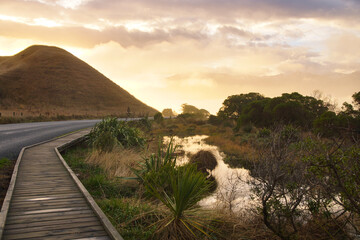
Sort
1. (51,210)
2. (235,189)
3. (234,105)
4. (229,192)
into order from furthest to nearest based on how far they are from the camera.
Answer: (234,105) → (229,192) → (235,189) → (51,210)

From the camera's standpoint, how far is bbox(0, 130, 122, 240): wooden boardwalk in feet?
15.3

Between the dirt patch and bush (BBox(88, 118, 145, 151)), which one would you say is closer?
the dirt patch

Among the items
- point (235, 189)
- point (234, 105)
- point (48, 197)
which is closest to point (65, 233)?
point (48, 197)

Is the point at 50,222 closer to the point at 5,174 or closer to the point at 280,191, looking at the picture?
the point at 280,191

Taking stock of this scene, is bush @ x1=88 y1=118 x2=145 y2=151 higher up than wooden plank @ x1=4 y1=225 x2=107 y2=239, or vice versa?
bush @ x1=88 y1=118 x2=145 y2=151

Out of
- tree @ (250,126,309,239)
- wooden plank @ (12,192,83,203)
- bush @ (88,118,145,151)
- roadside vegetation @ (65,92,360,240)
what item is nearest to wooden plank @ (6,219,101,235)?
roadside vegetation @ (65,92,360,240)

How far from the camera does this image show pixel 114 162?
12.1 metres

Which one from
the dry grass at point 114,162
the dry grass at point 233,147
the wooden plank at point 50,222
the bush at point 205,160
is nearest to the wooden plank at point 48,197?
the wooden plank at point 50,222

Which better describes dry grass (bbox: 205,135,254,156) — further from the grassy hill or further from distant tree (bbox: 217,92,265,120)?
the grassy hill

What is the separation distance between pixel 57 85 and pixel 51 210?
97.5m

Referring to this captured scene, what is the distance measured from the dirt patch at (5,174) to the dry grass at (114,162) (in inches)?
119

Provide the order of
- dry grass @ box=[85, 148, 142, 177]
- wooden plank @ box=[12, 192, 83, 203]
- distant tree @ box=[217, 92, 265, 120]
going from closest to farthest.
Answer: wooden plank @ box=[12, 192, 83, 203] < dry grass @ box=[85, 148, 142, 177] < distant tree @ box=[217, 92, 265, 120]

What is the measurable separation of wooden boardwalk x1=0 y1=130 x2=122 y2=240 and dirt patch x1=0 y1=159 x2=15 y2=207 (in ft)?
1.50

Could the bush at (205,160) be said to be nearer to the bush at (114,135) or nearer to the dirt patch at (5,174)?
the bush at (114,135)
